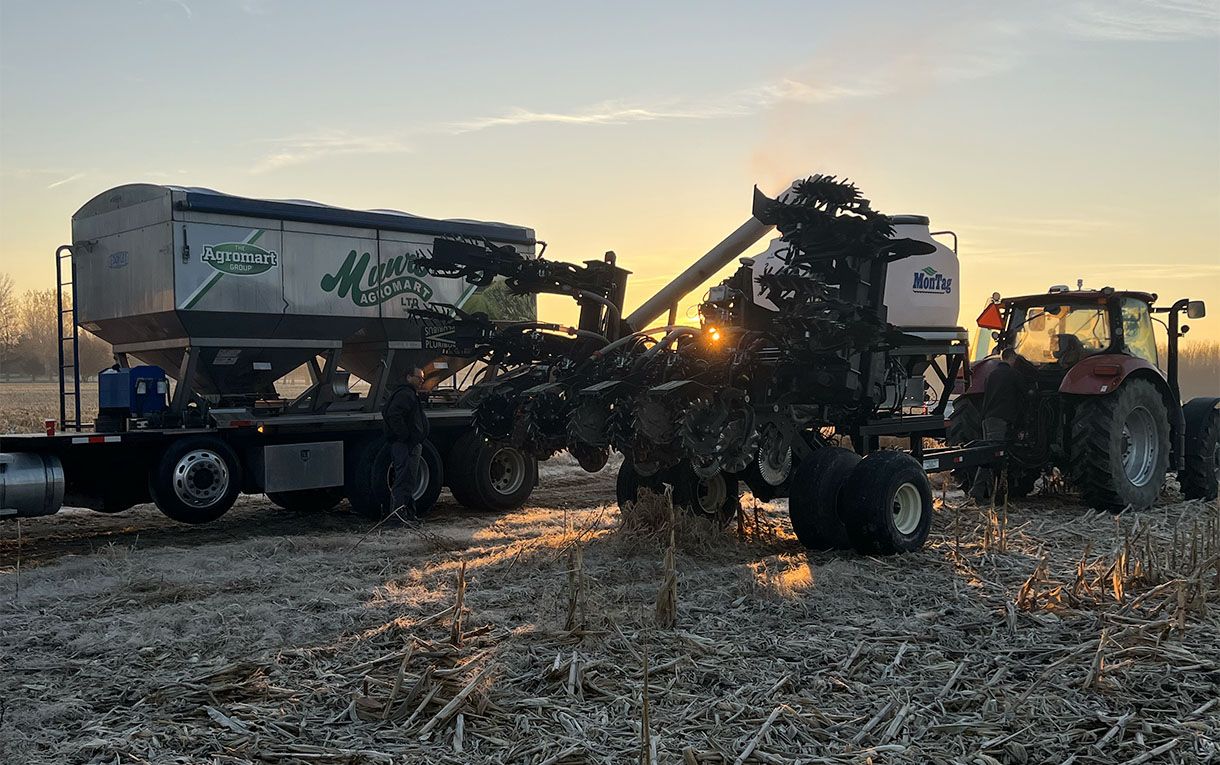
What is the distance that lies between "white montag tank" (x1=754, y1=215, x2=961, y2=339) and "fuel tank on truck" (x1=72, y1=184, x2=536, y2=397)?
449cm

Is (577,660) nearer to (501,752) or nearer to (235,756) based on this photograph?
(501,752)

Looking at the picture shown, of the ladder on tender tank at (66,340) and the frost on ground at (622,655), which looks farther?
the ladder on tender tank at (66,340)

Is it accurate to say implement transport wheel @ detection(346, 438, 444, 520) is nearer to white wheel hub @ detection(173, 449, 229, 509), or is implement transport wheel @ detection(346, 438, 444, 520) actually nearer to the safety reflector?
white wheel hub @ detection(173, 449, 229, 509)

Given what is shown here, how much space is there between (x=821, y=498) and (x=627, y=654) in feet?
11.0

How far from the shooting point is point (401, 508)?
11.0 metres

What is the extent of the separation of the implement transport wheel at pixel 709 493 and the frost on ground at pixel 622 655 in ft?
1.49

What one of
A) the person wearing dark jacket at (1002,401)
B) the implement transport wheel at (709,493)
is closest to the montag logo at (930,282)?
the person wearing dark jacket at (1002,401)

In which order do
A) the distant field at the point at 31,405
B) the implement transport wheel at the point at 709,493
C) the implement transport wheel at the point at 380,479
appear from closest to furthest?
the implement transport wheel at the point at 709,493 → the implement transport wheel at the point at 380,479 → the distant field at the point at 31,405

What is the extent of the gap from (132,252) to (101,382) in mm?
1431

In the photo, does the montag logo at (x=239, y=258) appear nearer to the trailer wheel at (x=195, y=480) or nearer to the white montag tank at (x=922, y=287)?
the trailer wheel at (x=195, y=480)

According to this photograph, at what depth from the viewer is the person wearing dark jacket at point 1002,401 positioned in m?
11.8

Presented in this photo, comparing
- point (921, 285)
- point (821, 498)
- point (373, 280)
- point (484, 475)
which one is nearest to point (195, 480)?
point (373, 280)

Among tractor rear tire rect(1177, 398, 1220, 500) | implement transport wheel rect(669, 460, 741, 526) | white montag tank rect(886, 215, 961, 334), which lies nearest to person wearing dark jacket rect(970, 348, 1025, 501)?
white montag tank rect(886, 215, 961, 334)

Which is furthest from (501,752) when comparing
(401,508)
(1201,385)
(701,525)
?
(1201,385)
